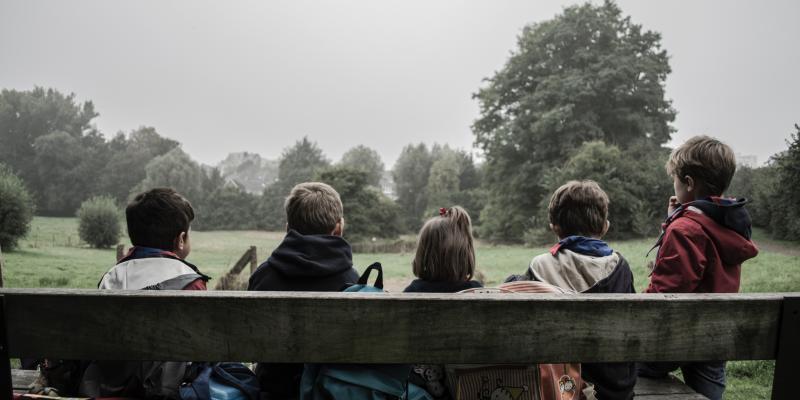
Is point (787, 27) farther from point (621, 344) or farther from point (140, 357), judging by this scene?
point (140, 357)

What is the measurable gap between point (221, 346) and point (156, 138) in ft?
46.9

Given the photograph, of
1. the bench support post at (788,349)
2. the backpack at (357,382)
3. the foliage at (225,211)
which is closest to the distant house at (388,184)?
the foliage at (225,211)

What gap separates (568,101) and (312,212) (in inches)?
890

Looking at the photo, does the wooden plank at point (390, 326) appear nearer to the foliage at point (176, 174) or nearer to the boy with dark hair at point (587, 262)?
the boy with dark hair at point (587, 262)

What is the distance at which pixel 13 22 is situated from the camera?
28.0 ft

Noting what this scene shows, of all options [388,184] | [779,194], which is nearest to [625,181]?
[779,194]

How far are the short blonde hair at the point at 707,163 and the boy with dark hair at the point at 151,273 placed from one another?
8.21 feet

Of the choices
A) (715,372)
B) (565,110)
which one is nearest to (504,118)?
(565,110)

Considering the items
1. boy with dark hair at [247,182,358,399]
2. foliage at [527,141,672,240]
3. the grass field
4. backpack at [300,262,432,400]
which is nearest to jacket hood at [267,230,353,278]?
boy with dark hair at [247,182,358,399]

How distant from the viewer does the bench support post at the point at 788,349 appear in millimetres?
1376

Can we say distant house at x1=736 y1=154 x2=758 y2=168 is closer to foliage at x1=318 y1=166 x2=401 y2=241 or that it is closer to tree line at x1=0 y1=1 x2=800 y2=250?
tree line at x1=0 y1=1 x2=800 y2=250

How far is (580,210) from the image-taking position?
2.57m

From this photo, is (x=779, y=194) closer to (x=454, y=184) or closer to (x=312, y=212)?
(x=312, y=212)

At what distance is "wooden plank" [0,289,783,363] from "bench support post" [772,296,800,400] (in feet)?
0.08
